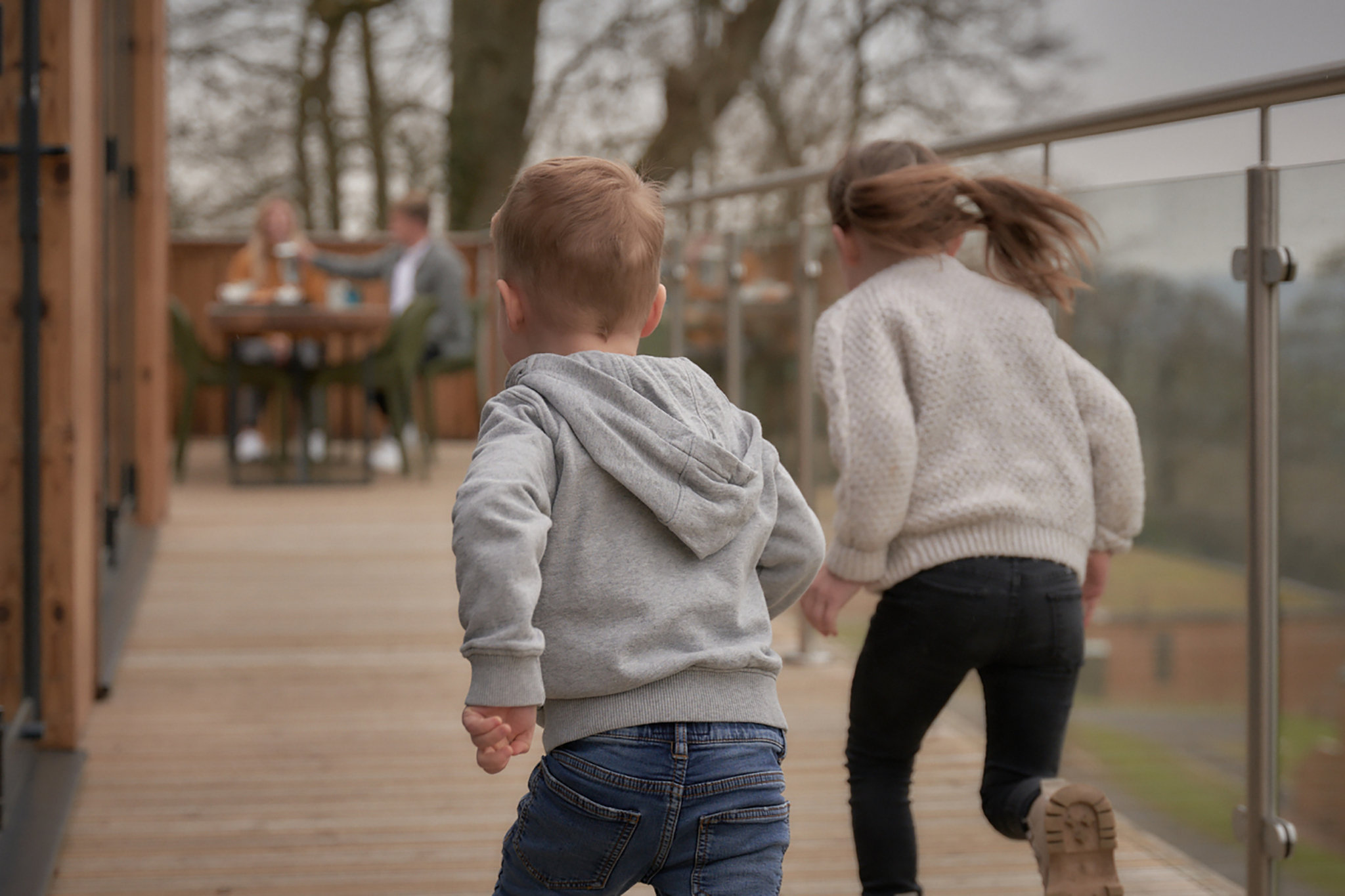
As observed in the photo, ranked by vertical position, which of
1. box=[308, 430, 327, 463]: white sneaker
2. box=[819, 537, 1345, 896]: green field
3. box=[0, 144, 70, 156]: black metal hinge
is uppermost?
box=[0, 144, 70, 156]: black metal hinge

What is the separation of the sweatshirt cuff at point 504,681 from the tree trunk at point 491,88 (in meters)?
11.5

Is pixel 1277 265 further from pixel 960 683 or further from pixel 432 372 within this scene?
pixel 432 372

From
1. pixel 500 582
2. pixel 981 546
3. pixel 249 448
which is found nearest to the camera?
pixel 500 582

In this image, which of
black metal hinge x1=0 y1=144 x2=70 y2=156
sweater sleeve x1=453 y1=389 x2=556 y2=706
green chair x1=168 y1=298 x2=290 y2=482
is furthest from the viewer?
green chair x1=168 y1=298 x2=290 y2=482

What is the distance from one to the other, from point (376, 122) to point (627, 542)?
487 inches

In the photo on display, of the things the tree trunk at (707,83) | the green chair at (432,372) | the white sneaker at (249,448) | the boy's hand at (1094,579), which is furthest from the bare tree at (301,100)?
the boy's hand at (1094,579)

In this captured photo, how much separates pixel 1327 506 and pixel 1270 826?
83cm

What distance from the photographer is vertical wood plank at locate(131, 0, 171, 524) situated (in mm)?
4949

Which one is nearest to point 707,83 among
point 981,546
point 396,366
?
point 396,366

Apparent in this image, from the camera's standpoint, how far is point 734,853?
51.1 inches

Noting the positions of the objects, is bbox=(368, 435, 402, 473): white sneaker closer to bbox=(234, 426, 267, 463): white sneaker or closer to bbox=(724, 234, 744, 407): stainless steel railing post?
bbox=(234, 426, 267, 463): white sneaker

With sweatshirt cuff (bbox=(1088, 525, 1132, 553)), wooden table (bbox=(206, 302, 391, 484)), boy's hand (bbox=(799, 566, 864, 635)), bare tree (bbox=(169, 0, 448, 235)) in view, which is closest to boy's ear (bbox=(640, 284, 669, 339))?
boy's hand (bbox=(799, 566, 864, 635))

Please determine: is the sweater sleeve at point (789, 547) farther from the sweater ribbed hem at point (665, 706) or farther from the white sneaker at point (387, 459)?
the white sneaker at point (387, 459)

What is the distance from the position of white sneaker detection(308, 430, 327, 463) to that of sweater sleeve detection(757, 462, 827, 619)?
7017 mm
